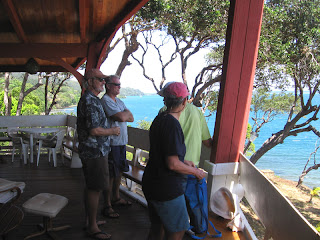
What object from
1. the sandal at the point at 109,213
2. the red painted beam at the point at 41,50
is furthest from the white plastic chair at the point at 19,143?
the sandal at the point at 109,213

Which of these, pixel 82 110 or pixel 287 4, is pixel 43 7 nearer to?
pixel 82 110

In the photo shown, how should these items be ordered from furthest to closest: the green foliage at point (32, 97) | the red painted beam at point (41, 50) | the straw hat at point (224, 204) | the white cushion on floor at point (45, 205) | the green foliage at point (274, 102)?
1. the green foliage at point (32, 97)
2. the green foliage at point (274, 102)
3. the red painted beam at point (41, 50)
4. the straw hat at point (224, 204)
5. the white cushion on floor at point (45, 205)

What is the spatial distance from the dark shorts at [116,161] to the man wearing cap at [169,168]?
1245mm

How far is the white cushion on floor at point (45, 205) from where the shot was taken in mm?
2447

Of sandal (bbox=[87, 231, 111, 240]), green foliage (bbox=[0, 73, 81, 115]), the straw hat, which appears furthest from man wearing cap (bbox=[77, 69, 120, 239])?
green foliage (bbox=[0, 73, 81, 115])

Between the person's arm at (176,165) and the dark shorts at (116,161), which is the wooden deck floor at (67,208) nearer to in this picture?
the dark shorts at (116,161)

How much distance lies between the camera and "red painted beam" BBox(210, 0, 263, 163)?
2.49 m

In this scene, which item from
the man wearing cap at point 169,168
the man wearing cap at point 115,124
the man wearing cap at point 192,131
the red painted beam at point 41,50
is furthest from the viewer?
the red painted beam at point 41,50

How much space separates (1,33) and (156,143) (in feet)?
15.6

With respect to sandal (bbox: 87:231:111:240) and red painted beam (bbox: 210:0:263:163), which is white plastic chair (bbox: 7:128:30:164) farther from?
red painted beam (bbox: 210:0:263:163)

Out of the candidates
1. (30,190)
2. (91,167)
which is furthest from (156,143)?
(30,190)

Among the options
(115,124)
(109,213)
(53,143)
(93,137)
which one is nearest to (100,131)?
(93,137)

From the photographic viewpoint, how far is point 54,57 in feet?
18.5

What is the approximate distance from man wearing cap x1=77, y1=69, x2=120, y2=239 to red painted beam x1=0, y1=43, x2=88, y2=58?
11.8 feet
